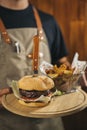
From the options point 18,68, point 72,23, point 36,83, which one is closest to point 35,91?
point 36,83

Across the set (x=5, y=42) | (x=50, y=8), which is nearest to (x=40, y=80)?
(x=5, y=42)

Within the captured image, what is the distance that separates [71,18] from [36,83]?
3.89ft

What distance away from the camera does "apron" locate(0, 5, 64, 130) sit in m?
1.28

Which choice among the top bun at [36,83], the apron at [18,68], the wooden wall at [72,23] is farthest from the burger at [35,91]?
the wooden wall at [72,23]

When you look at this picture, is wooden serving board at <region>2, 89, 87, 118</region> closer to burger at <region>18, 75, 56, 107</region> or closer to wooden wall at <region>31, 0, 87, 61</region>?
burger at <region>18, 75, 56, 107</region>

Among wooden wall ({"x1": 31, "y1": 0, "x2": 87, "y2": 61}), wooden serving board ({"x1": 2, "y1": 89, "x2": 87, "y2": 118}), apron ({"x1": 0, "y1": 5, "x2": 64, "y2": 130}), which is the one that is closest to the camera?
wooden serving board ({"x1": 2, "y1": 89, "x2": 87, "y2": 118})

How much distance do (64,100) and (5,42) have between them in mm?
420

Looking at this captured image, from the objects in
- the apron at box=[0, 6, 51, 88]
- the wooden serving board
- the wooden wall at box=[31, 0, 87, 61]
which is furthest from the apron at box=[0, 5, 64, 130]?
the wooden wall at box=[31, 0, 87, 61]

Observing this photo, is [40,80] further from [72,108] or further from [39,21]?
[39,21]

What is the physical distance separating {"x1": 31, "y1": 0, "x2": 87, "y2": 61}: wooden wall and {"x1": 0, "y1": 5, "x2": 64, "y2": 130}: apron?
750 millimetres

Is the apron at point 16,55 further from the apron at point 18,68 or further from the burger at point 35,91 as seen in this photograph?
the burger at point 35,91

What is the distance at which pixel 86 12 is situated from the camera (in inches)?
85.4

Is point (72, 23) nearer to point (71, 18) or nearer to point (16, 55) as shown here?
point (71, 18)

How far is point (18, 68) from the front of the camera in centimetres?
135
